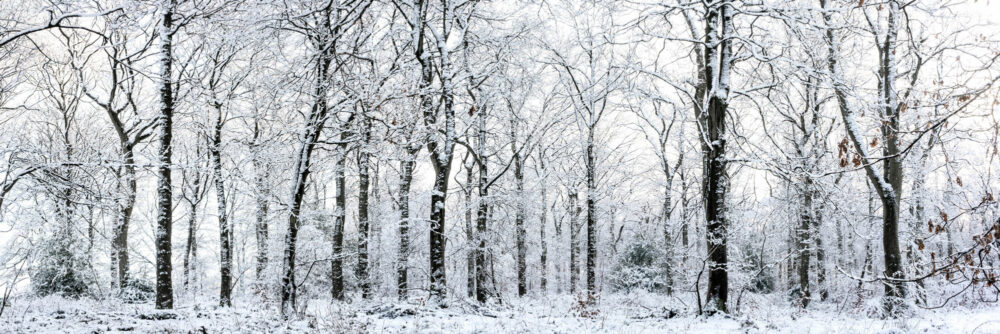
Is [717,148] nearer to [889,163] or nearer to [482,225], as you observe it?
[889,163]

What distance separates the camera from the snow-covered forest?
25.9 feet

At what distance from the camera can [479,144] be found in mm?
17203

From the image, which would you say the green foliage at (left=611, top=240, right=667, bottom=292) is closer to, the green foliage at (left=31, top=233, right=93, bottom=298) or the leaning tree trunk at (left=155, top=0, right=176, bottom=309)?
the leaning tree trunk at (left=155, top=0, right=176, bottom=309)

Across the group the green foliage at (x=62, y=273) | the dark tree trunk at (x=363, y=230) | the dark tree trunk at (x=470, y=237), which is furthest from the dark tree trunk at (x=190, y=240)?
the dark tree trunk at (x=470, y=237)

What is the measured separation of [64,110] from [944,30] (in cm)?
2763

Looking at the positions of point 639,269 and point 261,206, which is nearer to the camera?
point 261,206

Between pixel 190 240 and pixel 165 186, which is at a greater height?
pixel 165 186

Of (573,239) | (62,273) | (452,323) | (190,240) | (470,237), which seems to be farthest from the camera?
(573,239)

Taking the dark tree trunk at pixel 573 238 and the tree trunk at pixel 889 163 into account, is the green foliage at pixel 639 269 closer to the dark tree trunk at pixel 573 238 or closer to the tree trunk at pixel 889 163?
the dark tree trunk at pixel 573 238

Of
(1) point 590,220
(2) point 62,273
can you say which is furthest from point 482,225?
(2) point 62,273

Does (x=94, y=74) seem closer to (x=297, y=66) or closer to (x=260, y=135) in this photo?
(x=260, y=135)

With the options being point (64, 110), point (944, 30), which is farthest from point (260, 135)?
point (944, 30)

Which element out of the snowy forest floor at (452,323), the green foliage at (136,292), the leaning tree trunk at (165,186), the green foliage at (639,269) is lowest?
the green foliage at (639,269)

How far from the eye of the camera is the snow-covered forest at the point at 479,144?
311 inches
